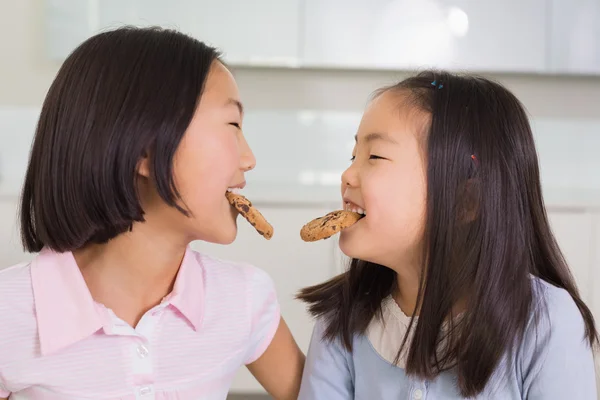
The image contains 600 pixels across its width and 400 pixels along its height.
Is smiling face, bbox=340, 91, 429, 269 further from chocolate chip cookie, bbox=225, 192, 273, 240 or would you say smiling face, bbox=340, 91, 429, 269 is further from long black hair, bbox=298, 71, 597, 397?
chocolate chip cookie, bbox=225, 192, 273, 240

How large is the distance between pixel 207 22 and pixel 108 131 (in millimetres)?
1114

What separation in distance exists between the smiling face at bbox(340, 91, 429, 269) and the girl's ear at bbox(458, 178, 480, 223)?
0.19 ft

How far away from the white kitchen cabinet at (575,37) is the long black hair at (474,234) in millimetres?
1115

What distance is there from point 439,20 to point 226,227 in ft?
4.12

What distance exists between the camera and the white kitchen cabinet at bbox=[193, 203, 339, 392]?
6.08 feet

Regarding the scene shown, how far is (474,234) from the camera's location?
40.6 inches

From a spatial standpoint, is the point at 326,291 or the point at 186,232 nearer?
the point at 186,232

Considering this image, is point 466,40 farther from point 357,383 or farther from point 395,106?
point 357,383

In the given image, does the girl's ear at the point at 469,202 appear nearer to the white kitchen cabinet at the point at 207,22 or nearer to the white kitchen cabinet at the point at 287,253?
the white kitchen cabinet at the point at 287,253

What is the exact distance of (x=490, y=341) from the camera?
100 cm

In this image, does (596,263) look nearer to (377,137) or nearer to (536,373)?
(536,373)

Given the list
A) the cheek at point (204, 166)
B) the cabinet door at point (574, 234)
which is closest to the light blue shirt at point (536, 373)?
the cheek at point (204, 166)

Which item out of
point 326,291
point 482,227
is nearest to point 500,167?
point 482,227

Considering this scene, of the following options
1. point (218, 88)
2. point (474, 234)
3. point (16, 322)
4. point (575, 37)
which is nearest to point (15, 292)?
point (16, 322)
